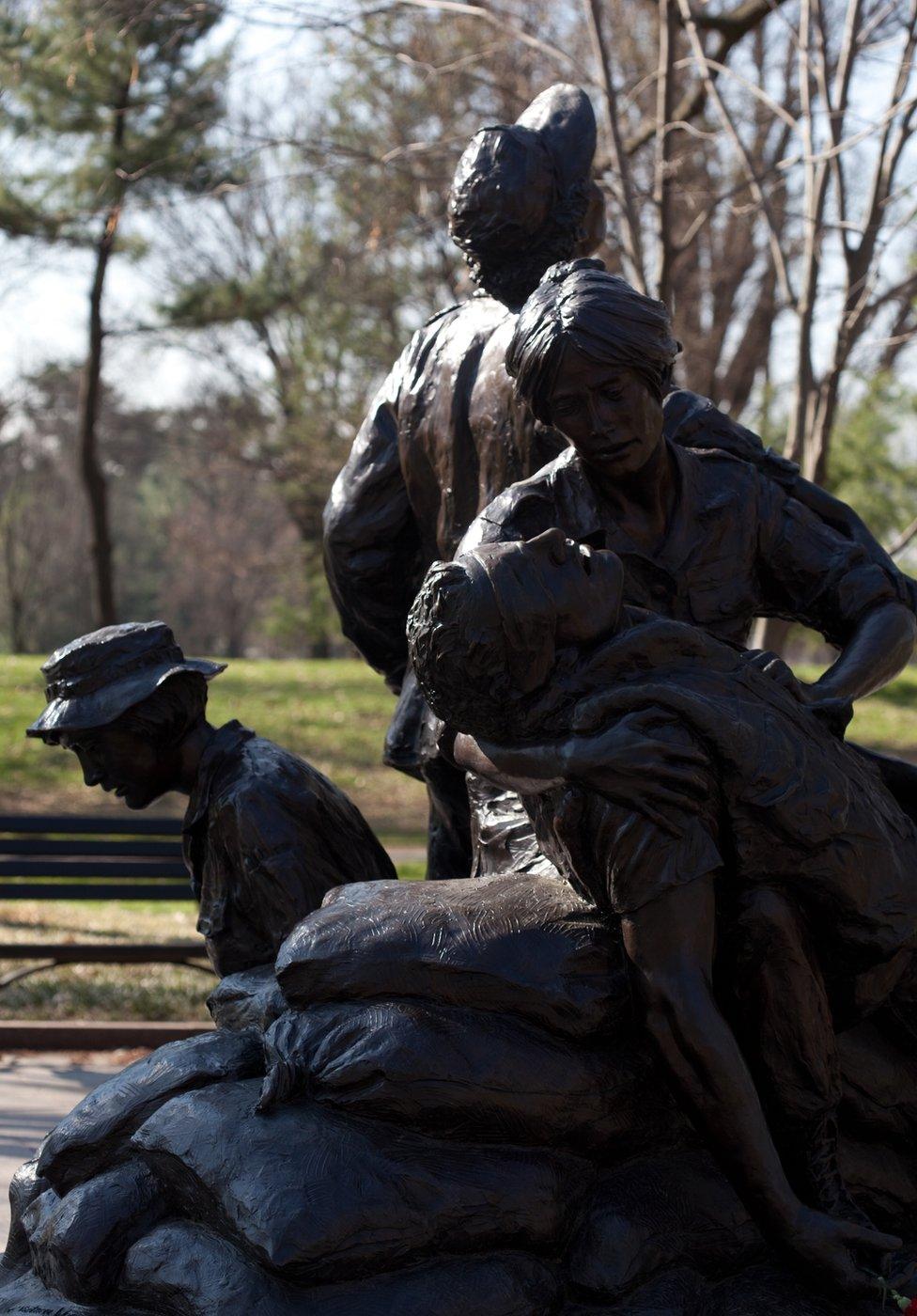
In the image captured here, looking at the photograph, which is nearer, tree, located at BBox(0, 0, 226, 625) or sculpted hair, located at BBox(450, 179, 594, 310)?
sculpted hair, located at BBox(450, 179, 594, 310)

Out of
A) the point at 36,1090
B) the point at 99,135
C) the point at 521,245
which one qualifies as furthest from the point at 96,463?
the point at 521,245

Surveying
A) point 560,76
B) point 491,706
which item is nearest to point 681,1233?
point 491,706

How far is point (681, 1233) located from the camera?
8.66ft

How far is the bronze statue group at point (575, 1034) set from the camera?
2.50m

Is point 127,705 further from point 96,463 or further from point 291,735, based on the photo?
point 96,463

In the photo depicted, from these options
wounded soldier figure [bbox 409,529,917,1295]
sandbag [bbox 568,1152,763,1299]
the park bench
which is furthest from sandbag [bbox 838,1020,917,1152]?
the park bench

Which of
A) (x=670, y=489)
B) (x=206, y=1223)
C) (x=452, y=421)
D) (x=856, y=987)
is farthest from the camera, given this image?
(x=452, y=421)

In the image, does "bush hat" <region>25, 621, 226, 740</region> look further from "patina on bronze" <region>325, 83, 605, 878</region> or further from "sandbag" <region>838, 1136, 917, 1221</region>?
"sandbag" <region>838, 1136, 917, 1221</region>

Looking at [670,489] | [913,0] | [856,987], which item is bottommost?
[856,987]

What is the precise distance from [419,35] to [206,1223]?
11705 mm

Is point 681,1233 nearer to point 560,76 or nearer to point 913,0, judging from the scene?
point 913,0

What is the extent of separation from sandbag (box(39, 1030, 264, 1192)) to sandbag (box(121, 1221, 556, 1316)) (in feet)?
0.78

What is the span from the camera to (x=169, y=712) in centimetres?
338

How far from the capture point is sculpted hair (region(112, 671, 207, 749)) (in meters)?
3.34
